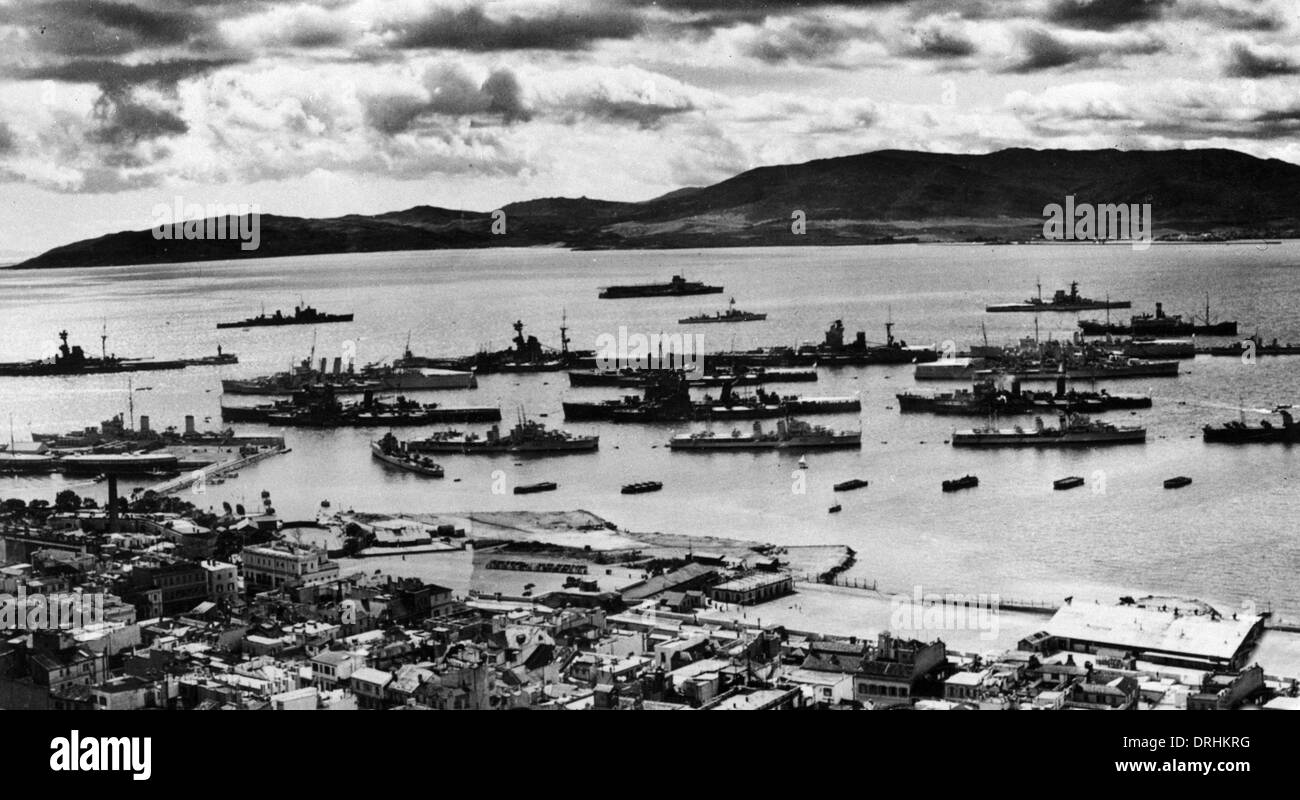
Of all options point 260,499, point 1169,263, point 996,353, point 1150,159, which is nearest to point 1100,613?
point 260,499

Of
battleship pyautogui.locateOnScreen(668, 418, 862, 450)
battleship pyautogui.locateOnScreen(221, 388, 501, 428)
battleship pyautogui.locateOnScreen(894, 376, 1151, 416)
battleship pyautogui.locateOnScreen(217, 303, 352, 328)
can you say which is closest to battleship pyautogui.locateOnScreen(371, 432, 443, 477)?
battleship pyautogui.locateOnScreen(221, 388, 501, 428)

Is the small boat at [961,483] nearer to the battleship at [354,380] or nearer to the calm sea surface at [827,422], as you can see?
the calm sea surface at [827,422]

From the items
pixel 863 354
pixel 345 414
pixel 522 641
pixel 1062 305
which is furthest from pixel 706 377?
pixel 522 641

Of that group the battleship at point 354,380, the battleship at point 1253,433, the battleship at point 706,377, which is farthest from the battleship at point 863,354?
the battleship at point 1253,433

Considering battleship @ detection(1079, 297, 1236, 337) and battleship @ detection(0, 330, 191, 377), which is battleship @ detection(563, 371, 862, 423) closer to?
battleship @ detection(0, 330, 191, 377)

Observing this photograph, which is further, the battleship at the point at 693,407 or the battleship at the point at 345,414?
the battleship at the point at 345,414
